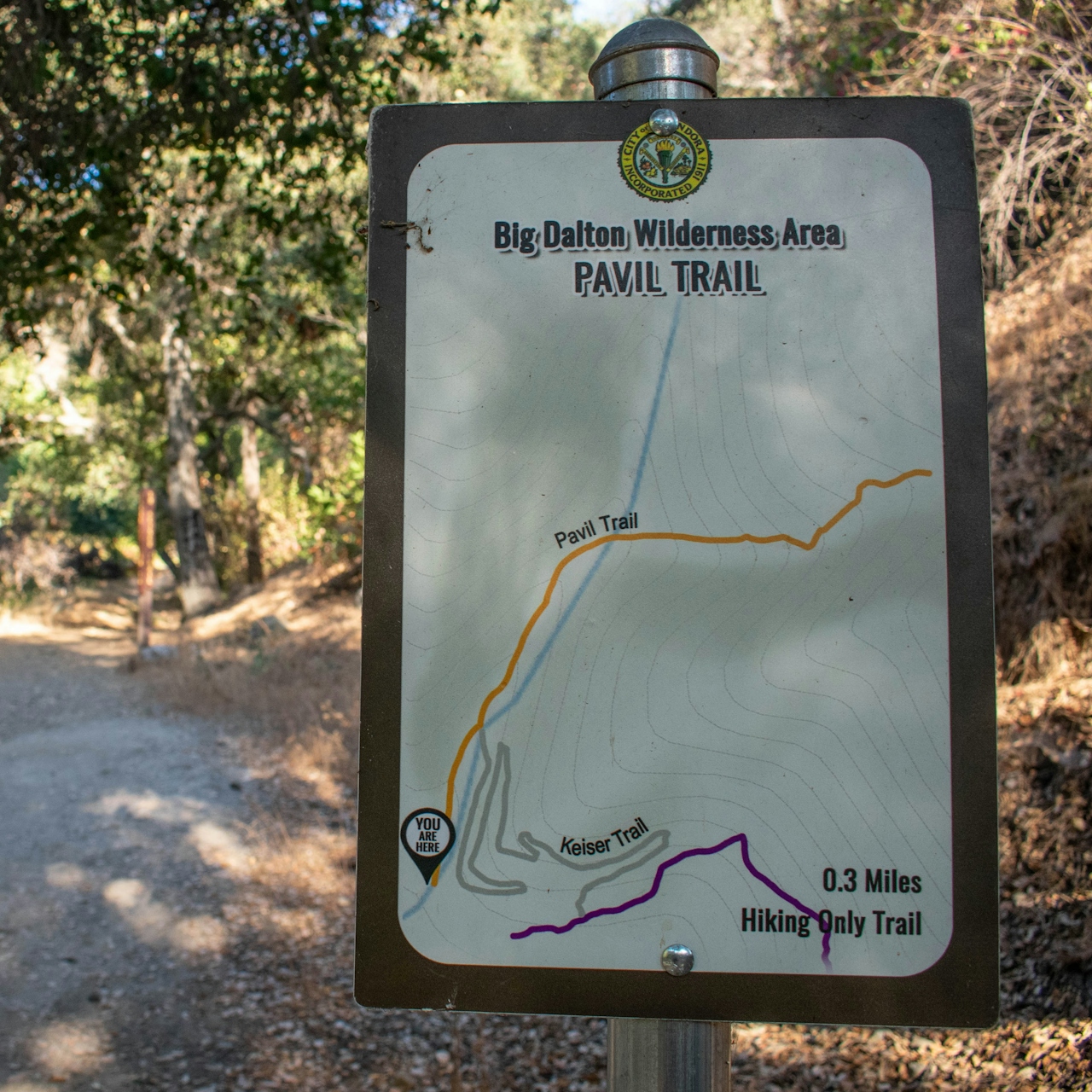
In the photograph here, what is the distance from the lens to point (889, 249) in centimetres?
131

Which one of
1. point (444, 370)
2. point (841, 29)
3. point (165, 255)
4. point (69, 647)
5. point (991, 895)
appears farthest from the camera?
point (69, 647)

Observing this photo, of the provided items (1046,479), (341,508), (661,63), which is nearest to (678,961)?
(661,63)

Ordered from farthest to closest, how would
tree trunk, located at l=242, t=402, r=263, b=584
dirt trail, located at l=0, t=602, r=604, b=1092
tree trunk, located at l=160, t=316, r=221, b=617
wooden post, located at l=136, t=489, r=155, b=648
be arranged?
tree trunk, located at l=242, t=402, r=263, b=584 → tree trunk, located at l=160, t=316, r=221, b=617 → wooden post, located at l=136, t=489, r=155, b=648 → dirt trail, located at l=0, t=602, r=604, b=1092

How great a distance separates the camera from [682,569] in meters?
1.30

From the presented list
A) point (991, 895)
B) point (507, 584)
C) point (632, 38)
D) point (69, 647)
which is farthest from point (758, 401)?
point (69, 647)

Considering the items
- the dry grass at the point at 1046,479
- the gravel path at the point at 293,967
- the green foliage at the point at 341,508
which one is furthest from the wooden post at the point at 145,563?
the dry grass at the point at 1046,479

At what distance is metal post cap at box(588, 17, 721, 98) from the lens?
1.39 metres

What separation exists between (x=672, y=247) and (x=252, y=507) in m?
19.6

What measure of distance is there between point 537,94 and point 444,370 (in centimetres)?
1541

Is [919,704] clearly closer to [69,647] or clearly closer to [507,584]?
[507,584]

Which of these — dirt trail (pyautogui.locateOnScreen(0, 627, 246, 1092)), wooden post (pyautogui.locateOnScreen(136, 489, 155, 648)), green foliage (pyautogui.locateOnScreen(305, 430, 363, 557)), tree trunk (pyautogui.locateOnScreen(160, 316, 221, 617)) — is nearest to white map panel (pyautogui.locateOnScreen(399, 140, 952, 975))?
dirt trail (pyautogui.locateOnScreen(0, 627, 246, 1092))

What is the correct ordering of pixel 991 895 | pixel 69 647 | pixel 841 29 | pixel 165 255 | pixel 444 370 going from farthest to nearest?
pixel 69 647 → pixel 841 29 → pixel 165 255 → pixel 444 370 → pixel 991 895

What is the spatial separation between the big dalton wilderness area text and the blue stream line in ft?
0.16

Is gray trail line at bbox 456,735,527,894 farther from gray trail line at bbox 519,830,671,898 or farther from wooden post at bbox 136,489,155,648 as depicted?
wooden post at bbox 136,489,155,648
